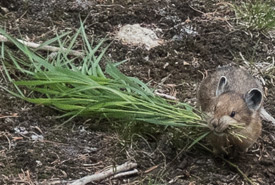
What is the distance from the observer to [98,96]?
13.4ft

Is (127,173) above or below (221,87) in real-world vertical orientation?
below

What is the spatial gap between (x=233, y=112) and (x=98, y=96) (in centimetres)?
98

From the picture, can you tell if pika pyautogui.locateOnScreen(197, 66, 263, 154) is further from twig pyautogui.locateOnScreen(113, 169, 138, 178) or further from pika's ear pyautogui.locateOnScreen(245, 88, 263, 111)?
twig pyautogui.locateOnScreen(113, 169, 138, 178)

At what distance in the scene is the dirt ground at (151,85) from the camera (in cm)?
383

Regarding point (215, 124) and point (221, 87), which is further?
point (221, 87)

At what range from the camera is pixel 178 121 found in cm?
400

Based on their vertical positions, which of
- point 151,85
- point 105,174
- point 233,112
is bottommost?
point 105,174

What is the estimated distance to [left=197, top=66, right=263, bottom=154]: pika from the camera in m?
3.94

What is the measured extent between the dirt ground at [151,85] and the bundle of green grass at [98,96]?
0.12 metres

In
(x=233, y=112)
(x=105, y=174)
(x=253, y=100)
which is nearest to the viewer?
(x=105, y=174)

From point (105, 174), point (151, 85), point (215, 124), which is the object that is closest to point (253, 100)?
point (215, 124)

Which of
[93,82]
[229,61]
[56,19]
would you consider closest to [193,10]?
[229,61]

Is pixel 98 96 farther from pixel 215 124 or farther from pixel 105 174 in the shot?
pixel 215 124

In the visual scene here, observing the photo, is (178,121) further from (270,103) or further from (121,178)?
(270,103)
